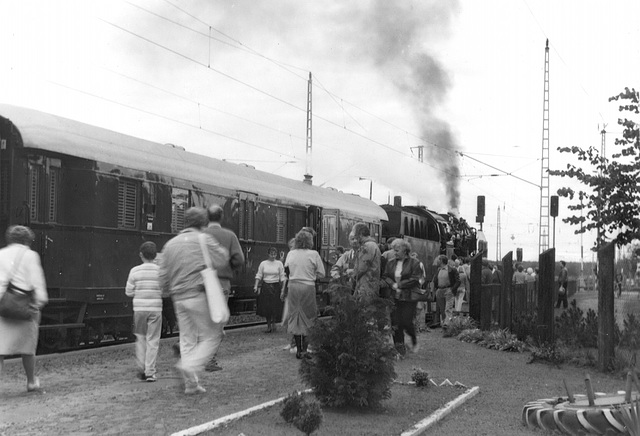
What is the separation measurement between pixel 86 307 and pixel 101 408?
18.2 feet

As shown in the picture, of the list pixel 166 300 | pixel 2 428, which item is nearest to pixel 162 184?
pixel 166 300

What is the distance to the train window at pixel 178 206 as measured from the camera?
51.7 feet

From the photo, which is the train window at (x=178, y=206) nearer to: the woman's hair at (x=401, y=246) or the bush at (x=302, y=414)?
the woman's hair at (x=401, y=246)

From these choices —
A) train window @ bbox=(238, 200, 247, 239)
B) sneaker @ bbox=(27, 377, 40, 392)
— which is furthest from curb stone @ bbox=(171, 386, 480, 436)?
train window @ bbox=(238, 200, 247, 239)

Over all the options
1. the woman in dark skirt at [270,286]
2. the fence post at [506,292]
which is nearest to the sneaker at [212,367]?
the woman in dark skirt at [270,286]

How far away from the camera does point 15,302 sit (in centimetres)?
834

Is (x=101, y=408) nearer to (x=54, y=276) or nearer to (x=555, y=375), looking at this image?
(x=54, y=276)

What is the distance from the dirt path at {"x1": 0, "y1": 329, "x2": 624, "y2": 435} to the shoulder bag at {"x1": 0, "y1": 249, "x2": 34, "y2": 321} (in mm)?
856

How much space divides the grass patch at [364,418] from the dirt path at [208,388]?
327 mm

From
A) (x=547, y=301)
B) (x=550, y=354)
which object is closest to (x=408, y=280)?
(x=547, y=301)

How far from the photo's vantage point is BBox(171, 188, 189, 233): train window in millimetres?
15750

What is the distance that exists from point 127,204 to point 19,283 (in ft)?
19.6

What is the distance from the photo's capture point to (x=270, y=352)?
13328mm

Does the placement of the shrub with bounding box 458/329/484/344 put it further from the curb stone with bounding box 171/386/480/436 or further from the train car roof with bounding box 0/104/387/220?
the curb stone with bounding box 171/386/480/436
